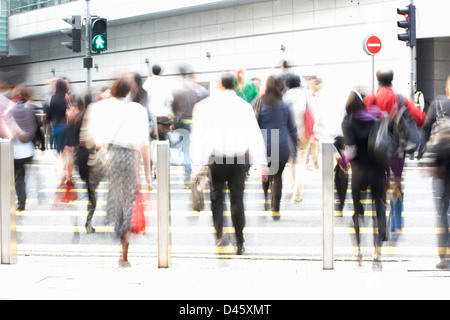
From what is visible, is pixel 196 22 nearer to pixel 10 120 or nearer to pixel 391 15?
pixel 391 15

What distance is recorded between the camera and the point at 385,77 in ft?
23.7

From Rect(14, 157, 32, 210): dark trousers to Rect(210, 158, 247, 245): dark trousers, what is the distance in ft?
12.3

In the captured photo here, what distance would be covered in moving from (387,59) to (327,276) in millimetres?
19680

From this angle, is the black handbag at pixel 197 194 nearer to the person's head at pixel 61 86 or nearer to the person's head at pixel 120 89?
the person's head at pixel 120 89

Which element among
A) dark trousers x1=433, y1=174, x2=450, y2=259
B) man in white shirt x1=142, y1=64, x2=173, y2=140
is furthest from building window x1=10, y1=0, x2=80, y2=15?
dark trousers x1=433, y1=174, x2=450, y2=259

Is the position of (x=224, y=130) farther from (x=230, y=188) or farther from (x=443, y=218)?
(x=443, y=218)

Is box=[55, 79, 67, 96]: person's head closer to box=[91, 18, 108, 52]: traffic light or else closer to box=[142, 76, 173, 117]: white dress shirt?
box=[142, 76, 173, 117]: white dress shirt

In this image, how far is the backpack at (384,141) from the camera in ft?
21.4

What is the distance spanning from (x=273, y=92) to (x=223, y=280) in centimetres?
374

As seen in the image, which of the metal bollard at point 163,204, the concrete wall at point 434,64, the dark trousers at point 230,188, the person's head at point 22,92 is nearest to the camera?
the metal bollard at point 163,204

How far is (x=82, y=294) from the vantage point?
216 inches

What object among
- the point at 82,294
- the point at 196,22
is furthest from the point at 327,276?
the point at 196,22

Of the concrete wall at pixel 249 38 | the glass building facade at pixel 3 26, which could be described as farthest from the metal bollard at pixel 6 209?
the glass building facade at pixel 3 26

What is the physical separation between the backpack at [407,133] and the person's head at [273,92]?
234cm
